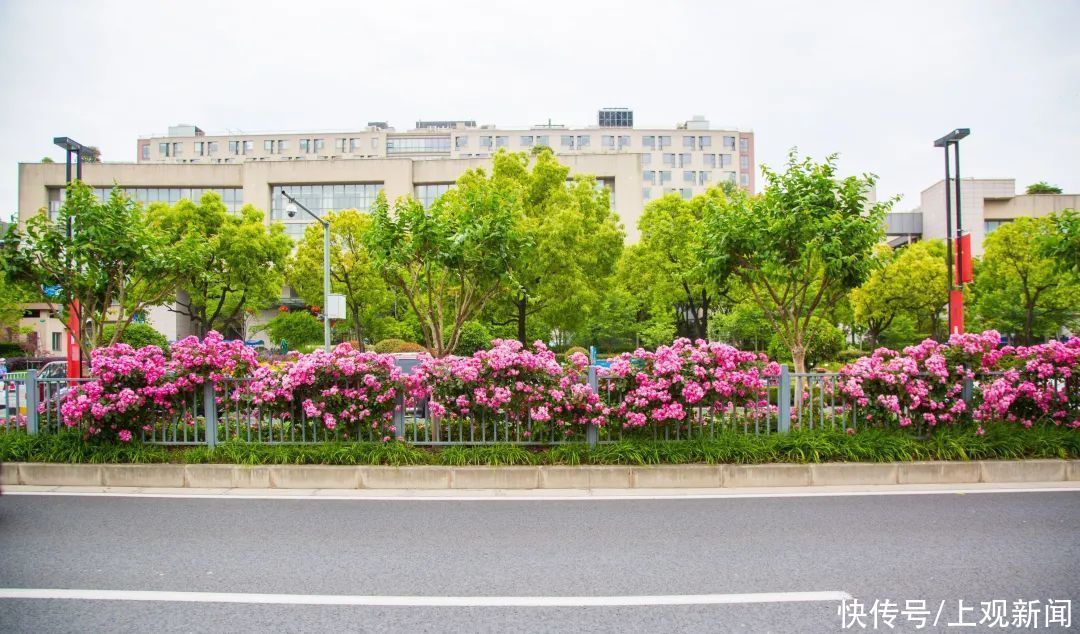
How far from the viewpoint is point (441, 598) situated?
170 inches

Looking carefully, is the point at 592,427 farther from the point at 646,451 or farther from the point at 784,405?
the point at 784,405

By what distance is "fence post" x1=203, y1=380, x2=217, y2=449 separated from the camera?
8492 millimetres

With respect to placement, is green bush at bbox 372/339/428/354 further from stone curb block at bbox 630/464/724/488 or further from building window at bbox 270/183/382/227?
building window at bbox 270/183/382/227

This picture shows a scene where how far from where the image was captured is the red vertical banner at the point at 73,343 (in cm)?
1236

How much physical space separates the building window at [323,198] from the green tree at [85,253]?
148ft

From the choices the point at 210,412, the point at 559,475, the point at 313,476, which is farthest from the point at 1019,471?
the point at 210,412

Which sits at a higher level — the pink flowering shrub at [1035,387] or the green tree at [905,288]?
the green tree at [905,288]

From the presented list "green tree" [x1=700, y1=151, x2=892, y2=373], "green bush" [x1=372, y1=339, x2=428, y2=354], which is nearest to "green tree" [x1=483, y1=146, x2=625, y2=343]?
"green bush" [x1=372, y1=339, x2=428, y2=354]

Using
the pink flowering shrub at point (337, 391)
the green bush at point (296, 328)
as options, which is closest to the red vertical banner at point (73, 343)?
the pink flowering shrub at point (337, 391)

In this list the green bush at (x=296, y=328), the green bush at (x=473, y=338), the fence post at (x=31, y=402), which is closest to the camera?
the fence post at (x=31, y=402)

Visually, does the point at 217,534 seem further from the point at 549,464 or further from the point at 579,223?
the point at 579,223

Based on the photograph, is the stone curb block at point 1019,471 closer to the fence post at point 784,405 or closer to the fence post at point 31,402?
the fence post at point 784,405

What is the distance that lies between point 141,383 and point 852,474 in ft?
30.9

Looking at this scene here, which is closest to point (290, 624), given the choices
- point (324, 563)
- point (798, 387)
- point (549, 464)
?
point (324, 563)
